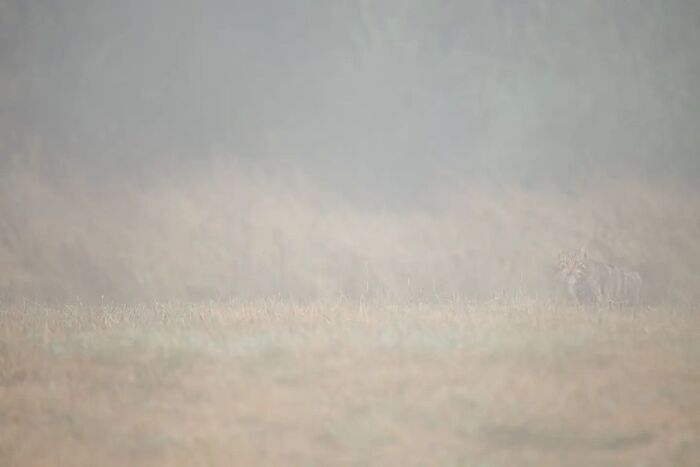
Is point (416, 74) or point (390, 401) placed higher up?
point (416, 74)

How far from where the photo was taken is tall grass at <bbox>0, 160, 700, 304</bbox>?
198 inches

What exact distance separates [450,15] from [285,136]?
55.1 inches

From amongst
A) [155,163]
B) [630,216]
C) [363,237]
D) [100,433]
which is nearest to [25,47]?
[155,163]

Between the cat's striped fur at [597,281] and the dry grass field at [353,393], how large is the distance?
695 millimetres

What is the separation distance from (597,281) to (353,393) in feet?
7.22

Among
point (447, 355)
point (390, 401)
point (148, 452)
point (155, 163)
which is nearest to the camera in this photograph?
point (148, 452)

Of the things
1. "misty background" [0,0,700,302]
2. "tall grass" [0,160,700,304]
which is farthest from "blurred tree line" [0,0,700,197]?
"tall grass" [0,160,700,304]

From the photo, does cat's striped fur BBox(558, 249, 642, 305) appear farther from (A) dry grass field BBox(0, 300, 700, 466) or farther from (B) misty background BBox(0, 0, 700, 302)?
(A) dry grass field BBox(0, 300, 700, 466)

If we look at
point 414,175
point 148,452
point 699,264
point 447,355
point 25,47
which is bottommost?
point 148,452

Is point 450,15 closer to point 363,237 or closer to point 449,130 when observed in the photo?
point 449,130

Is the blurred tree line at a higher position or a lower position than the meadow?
higher

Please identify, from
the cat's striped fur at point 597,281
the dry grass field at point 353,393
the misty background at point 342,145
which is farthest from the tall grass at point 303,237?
the dry grass field at point 353,393

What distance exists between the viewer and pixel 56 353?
353 cm

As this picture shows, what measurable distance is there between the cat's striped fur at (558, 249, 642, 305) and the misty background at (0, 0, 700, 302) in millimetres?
176
